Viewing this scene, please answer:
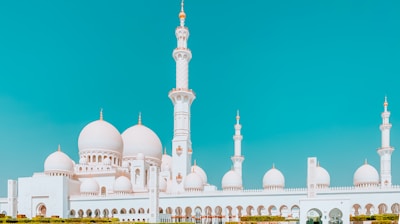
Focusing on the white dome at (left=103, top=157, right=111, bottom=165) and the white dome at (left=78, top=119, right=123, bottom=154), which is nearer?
the white dome at (left=103, top=157, right=111, bottom=165)

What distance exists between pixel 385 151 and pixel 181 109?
1919cm

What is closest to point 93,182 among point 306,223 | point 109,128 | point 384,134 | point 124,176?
point 124,176

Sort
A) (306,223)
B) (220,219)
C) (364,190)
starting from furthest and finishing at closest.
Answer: (220,219) < (364,190) < (306,223)

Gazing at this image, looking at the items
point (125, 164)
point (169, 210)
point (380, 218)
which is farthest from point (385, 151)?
point (125, 164)

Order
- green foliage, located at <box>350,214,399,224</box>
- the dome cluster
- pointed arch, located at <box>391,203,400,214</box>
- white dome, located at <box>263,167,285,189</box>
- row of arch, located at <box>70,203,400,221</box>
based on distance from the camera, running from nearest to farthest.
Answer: green foliage, located at <box>350,214,399,224</box>, pointed arch, located at <box>391,203,400,214</box>, row of arch, located at <box>70,203,400,221</box>, white dome, located at <box>263,167,285,189</box>, the dome cluster

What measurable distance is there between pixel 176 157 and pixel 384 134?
755 inches

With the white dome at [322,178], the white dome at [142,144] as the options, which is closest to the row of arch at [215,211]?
the white dome at [322,178]

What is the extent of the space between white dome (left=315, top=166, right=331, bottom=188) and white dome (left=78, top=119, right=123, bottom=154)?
67.0 ft

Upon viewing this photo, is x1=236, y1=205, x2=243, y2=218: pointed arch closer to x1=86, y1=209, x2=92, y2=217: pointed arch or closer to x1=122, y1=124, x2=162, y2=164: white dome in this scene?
x1=122, y1=124, x2=162, y2=164: white dome

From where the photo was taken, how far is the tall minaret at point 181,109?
43125mm

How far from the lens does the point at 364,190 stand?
35906 mm

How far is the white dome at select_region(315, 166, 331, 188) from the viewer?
41031 millimetres

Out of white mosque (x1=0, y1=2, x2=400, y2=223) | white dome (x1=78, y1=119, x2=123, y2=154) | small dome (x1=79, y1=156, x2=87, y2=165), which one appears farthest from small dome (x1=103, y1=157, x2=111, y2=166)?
small dome (x1=79, y1=156, x2=87, y2=165)

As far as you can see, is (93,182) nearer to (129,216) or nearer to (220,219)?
(129,216)
